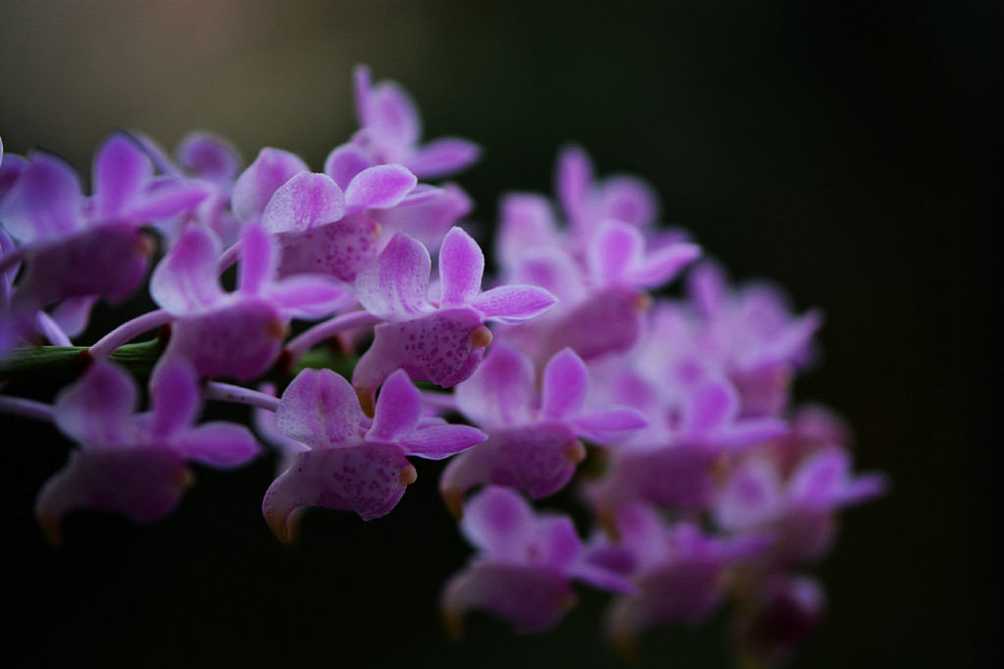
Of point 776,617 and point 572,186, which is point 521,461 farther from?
point 776,617

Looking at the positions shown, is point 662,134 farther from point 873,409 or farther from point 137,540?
point 137,540

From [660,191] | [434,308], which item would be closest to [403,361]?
[434,308]

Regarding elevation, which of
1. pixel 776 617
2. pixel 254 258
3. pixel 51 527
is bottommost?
pixel 776 617

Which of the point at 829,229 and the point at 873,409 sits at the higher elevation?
the point at 829,229

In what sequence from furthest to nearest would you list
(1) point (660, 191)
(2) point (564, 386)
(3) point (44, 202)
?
1. (1) point (660, 191)
2. (2) point (564, 386)
3. (3) point (44, 202)

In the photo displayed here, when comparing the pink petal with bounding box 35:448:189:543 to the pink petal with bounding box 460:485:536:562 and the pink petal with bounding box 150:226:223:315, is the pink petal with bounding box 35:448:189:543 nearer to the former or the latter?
the pink petal with bounding box 150:226:223:315

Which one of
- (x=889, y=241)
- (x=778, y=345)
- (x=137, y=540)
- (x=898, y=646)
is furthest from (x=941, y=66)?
(x=137, y=540)
